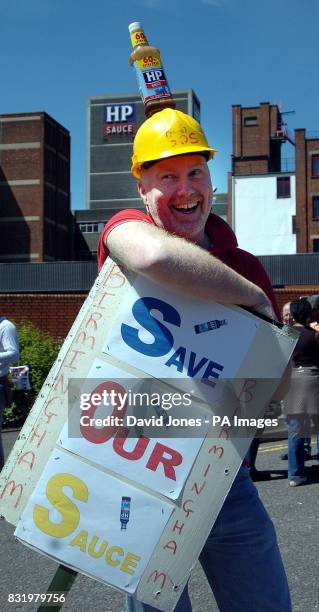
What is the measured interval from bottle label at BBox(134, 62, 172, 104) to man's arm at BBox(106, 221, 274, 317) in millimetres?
458

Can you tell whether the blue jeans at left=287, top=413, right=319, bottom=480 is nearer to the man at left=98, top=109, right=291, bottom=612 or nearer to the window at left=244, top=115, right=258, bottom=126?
the man at left=98, top=109, right=291, bottom=612

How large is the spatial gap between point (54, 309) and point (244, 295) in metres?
20.9

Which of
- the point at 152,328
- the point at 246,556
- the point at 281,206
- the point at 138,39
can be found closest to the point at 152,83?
the point at 138,39

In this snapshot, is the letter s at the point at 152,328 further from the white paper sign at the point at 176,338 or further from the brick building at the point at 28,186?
the brick building at the point at 28,186

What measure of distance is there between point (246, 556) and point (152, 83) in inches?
50.7

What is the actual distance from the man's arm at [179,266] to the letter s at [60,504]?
49cm

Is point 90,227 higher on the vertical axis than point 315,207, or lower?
lower

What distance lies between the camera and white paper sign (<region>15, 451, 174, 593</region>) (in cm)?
165

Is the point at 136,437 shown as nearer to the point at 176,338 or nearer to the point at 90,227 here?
the point at 176,338

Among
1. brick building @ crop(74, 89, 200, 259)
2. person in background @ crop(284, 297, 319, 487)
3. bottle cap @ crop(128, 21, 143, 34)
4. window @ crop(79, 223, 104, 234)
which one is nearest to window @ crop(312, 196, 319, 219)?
window @ crop(79, 223, 104, 234)

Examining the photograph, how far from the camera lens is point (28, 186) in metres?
58.9

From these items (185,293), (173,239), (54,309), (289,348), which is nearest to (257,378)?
(289,348)

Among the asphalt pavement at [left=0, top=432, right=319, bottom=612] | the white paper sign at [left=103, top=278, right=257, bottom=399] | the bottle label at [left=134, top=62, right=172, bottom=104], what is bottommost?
the asphalt pavement at [left=0, top=432, right=319, bottom=612]

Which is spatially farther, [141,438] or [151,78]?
[151,78]
